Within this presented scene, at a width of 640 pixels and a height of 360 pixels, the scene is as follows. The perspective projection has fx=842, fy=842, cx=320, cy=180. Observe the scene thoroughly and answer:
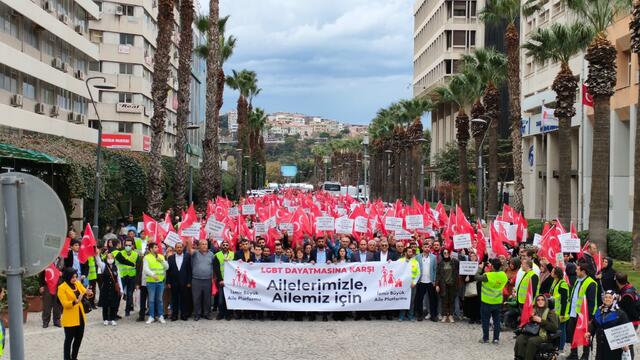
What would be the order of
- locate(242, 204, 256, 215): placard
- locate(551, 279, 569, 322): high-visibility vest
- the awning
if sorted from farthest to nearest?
locate(242, 204, 256, 215): placard < the awning < locate(551, 279, 569, 322): high-visibility vest

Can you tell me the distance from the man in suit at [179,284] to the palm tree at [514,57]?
24253mm

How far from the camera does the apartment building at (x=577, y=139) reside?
39344 mm

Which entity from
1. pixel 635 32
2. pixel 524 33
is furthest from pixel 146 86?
pixel 635 32

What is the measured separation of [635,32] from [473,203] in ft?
140

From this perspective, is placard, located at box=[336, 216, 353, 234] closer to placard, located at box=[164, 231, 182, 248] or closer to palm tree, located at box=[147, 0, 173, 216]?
placard, located at box=[164, 231, 182, 248]

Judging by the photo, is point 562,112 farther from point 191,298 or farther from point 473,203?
point 473,203

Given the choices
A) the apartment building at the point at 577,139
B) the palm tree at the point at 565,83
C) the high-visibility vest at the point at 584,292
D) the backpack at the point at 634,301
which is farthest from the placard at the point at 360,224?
the backpack at the point at 634,301

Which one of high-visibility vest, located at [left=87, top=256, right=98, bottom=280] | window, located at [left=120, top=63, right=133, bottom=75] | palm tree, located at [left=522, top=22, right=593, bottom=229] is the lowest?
high-visibility vest, located at [left=87, top=256, right=98, bottom=280]

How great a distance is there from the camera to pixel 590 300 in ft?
39.0

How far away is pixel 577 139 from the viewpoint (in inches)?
2040

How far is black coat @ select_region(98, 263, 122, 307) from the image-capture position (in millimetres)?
15641

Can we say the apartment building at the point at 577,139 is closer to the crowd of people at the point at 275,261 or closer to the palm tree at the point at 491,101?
the palm tree at the point at 491,101

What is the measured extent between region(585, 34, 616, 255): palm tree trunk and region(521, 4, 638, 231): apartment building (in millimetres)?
5448

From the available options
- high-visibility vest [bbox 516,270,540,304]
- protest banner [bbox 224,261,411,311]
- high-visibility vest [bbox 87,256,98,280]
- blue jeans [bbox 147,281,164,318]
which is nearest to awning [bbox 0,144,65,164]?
high-visibility vest [bbox 87,256,98,280]
